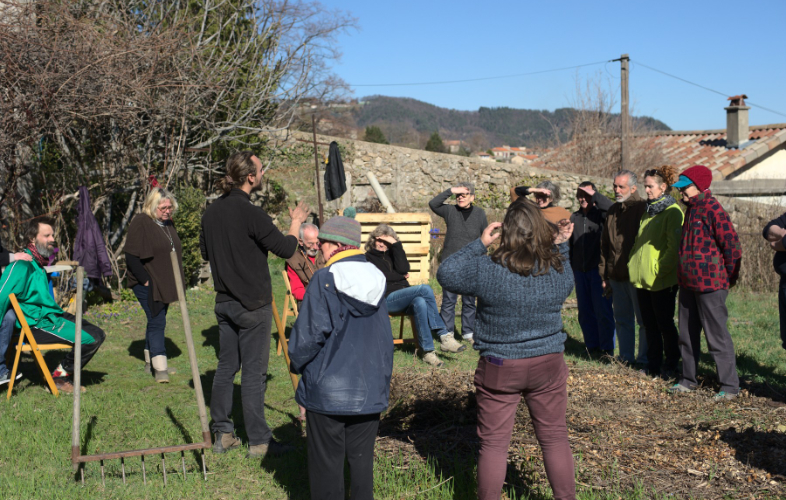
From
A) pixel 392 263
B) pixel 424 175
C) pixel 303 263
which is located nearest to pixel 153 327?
pixel 303 263

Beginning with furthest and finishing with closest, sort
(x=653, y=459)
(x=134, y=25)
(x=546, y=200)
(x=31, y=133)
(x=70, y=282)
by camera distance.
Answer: (x=134, y=25), (x=70, y=282), (x=31, y=133), (x=546, y=200), (x=653, y=459)

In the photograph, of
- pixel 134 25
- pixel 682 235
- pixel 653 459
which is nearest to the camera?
pixel 653 459

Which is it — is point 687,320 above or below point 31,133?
below

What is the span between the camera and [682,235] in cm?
514

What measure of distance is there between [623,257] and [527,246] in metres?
3.48

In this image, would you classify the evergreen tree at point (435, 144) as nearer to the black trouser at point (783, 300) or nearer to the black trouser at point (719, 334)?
the black trouser at point (783, 300)

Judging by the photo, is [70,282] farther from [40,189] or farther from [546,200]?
[546,200]

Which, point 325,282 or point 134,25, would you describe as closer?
point 325,282

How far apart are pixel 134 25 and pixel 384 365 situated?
376 inches

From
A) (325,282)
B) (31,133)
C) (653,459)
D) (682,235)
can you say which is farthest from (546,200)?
(31,133)

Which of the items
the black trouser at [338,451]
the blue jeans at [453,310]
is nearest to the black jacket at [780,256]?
the blue jeans at [453,310]

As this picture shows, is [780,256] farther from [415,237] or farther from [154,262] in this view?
[415,237]

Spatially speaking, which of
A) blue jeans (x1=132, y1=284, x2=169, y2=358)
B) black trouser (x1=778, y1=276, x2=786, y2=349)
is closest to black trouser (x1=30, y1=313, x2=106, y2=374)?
blue jeans (x1=132, y1=284, x2=169, y2=358)

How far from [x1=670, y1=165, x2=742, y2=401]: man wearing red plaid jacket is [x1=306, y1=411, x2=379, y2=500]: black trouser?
126 inches
